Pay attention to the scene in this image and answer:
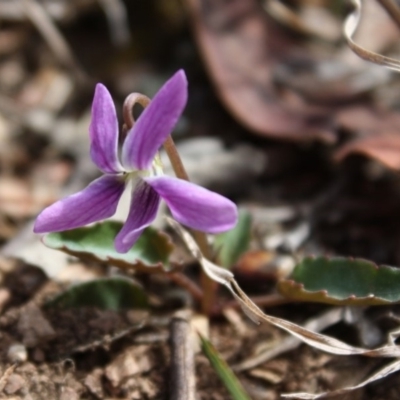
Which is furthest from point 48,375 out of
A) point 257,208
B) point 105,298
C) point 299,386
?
point 257,208

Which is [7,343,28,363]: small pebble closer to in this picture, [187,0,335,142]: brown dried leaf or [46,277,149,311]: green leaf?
[46,277,149,311]: green leaf

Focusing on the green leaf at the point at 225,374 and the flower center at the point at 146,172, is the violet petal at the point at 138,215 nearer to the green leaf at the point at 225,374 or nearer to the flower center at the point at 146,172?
the flower center at the point at 146,172

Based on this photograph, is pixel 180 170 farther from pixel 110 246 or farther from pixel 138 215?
pixel 110 246

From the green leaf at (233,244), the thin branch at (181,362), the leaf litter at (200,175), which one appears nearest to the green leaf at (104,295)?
the leaf litter at (200,175)

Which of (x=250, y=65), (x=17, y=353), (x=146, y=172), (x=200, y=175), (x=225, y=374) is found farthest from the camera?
(x=250, y=65)

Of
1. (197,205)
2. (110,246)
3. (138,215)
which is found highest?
(197,205)

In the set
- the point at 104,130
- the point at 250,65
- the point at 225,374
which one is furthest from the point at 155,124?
the point at 250,65

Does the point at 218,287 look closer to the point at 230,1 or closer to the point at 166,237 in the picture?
the point at 166,237
